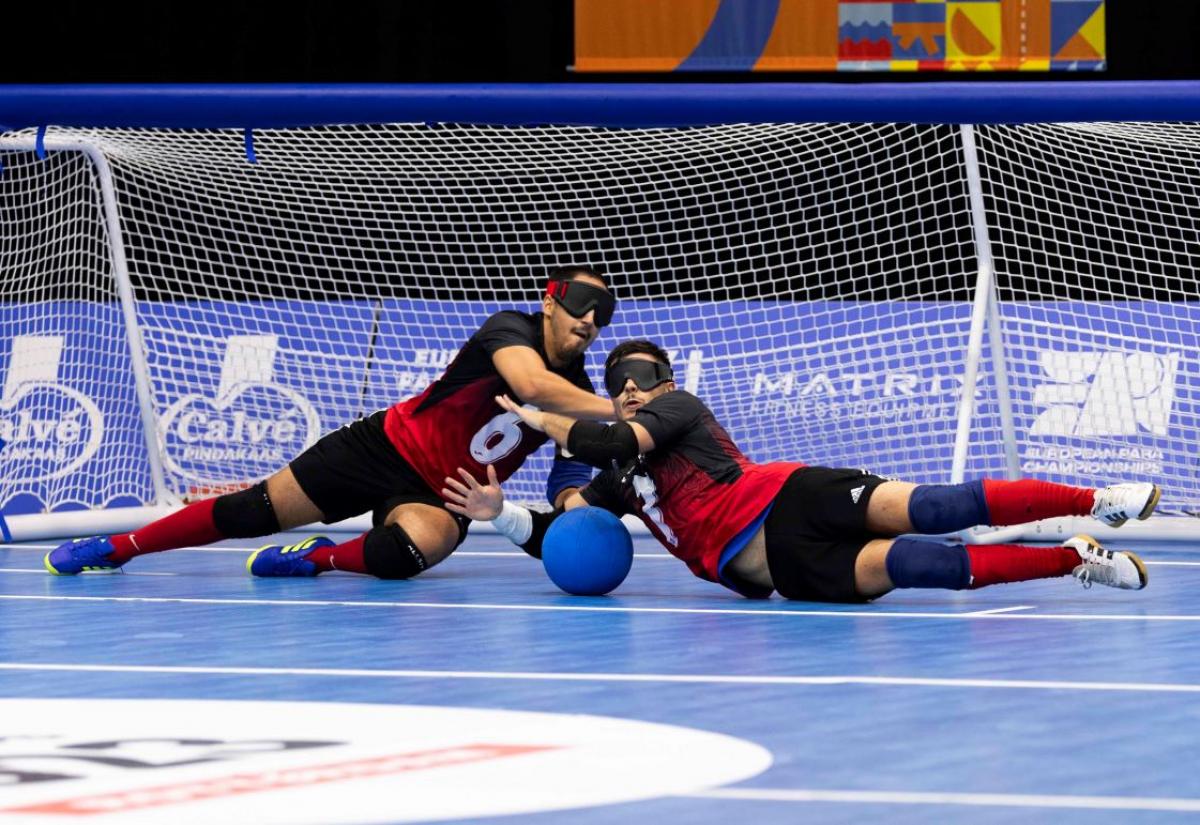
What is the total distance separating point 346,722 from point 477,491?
2.76 meters

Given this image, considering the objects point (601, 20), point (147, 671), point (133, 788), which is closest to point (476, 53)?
point (601, 20)

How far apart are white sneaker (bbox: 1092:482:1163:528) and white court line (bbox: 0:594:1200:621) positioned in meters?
0.30

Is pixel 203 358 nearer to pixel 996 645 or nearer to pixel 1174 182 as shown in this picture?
pixel 1174 182

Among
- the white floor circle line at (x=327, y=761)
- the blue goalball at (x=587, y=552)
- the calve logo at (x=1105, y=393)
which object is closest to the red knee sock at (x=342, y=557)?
the blue goalball at (x=587, y=552)

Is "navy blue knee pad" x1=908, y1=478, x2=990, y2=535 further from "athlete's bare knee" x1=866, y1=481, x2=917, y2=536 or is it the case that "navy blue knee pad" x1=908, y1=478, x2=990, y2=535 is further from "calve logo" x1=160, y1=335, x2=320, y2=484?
"calve logo" x1=160, y1=335, x2=320, y2=484

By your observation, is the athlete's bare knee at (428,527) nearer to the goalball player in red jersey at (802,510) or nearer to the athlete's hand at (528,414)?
the goalball player in red jersey at (802,510)

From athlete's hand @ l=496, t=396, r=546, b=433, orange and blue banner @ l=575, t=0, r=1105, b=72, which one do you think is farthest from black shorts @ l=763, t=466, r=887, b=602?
orange and blue banner @ l=575, t=0, r=1105, b=72

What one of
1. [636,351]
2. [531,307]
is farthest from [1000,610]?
[531,307]

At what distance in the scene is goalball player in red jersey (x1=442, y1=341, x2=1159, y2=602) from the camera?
607 cm

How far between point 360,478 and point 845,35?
863 cm

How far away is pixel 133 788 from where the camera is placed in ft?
11.0

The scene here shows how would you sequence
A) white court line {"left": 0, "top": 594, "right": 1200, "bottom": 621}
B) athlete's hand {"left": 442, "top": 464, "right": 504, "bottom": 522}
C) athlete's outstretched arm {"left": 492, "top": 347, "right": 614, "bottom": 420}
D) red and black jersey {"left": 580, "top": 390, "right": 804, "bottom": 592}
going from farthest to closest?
athlete's outstretched arm {"left": 492, "top": 347, "right": 614, "bottom": 420}, athlete's hand {"left": 442, "top": 464, "right": 504, "bottom": 522}, red and black jersey {"left": 580, "top": 390, "right": 804, "bottom": 592}, white court line {"left": 0, "top": 594, "right": 1200, "bottom": 621}

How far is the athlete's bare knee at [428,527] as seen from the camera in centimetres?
727

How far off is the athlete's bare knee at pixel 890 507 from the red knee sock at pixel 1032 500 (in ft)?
0.81
